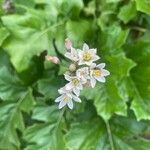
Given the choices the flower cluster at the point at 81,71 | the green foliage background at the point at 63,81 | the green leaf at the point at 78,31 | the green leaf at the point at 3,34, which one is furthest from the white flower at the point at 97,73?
the green leaf at the point at 3,34

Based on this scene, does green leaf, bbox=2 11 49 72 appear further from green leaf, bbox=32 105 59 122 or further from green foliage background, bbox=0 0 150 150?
green leaf, bbox=32 105 59 122

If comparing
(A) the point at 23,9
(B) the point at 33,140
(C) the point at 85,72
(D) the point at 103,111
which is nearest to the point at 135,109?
(D) the point at 103,111

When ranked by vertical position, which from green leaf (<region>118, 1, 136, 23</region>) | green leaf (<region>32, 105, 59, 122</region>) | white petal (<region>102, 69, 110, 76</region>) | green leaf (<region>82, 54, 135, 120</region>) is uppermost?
green leaf (<region>118, 1, 136, 23</region>)

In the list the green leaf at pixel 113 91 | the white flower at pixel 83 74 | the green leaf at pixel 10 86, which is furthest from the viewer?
the green leaf at pixel 10 86

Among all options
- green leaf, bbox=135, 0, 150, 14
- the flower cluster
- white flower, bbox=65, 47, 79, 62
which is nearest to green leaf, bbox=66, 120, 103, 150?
the flower cluster

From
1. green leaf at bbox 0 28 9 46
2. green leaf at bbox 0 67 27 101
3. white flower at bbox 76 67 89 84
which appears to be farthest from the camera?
green leaf at bbox 0 67 27 101

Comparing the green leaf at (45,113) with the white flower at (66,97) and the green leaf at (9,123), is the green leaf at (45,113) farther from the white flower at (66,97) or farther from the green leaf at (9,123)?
the white flower at (66,97)
